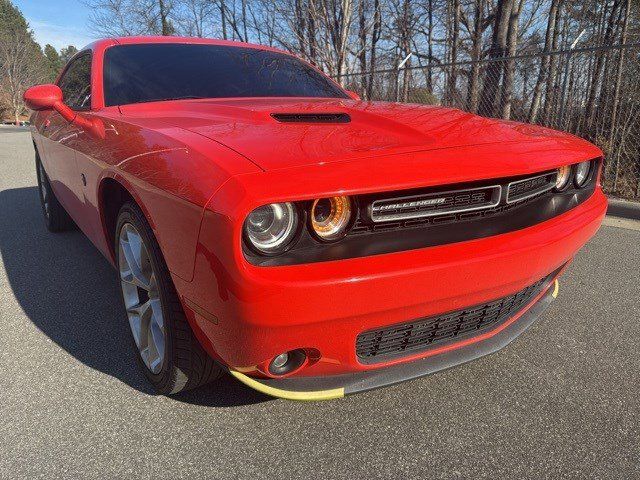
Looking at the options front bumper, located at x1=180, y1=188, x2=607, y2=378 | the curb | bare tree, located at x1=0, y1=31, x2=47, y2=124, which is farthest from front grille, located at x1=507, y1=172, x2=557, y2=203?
bare tree, located at x1=0, y1=31, x2=47, y2=124

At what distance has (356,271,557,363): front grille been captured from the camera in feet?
4.99

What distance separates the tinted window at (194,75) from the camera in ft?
8.52

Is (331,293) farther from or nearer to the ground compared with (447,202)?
nearer to the ground

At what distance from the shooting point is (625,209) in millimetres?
5223

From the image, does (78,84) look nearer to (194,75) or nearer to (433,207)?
(194,75)

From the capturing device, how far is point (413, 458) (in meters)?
1.57

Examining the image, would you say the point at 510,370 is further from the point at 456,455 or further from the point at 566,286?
the point at 566,286

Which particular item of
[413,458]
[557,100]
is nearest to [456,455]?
[413,458]

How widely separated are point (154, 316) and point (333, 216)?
866 mm

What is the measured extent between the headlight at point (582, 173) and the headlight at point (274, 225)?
1.37 m

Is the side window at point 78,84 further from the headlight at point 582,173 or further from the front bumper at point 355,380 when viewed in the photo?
the headlight at point 582,173

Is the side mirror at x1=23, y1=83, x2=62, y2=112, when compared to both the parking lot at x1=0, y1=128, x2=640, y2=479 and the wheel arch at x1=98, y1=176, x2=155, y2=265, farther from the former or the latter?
the parking lot at x1=0, y1=128, x2=640, y2=479

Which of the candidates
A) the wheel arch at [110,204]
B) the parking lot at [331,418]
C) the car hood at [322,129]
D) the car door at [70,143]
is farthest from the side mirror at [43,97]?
the parking lot at [331,418]

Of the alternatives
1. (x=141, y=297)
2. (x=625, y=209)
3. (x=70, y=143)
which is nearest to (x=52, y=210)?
(x=70, y=143)
